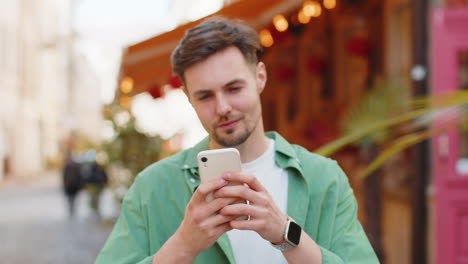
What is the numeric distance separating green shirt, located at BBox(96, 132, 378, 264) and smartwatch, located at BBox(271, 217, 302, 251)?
0.17 m

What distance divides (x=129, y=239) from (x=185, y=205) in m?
0.17

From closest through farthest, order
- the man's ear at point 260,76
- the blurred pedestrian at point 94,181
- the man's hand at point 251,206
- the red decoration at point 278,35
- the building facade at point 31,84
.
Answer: the man's hand at point 251,206
the man's ear at point 260,76
the red decoration at point 278,35
the blurred pedestrian at point 94,181
the building facade at point 31,84

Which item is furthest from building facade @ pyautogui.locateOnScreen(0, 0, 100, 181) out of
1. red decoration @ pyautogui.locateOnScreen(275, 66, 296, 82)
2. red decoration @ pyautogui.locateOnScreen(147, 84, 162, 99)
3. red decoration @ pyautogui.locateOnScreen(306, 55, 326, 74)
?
red decoration @ pyautogui.locateOnScreen(147, 84, 162, 99)

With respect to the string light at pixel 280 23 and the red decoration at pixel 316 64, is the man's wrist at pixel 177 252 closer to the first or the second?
the string light at pixel 280 23

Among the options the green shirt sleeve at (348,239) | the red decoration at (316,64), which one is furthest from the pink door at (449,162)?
the red decoration at (316,64)

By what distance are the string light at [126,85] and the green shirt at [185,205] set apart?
5.30 meters

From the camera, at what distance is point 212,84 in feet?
5.13

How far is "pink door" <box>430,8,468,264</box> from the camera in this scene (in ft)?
14.4

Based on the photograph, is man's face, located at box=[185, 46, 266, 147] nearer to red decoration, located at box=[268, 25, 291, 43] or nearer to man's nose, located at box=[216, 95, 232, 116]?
man's nose, located at box=[216, 95, 232, 116]

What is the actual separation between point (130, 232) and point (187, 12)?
1274 inches

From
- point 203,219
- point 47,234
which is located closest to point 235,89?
point 203,219

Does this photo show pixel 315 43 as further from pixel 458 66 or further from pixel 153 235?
pixel 153 235

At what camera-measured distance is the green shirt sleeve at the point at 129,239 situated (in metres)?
1.58

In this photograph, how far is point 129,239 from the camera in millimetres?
1588
